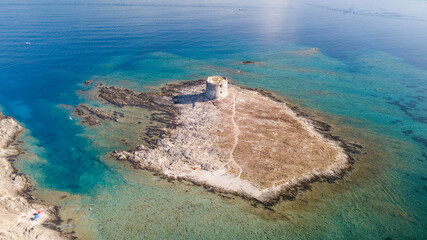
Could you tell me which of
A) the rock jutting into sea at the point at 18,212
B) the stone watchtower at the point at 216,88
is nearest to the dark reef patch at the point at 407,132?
the stone watchtower at the point at 216,88

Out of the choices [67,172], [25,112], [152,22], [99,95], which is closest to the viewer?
[67,172]

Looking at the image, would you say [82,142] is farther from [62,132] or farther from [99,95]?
[99,95]

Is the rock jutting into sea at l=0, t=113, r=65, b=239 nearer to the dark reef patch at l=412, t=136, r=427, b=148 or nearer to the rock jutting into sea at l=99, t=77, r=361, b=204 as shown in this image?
the rock jutting into sea at l=99, t=77, r=361, b=204

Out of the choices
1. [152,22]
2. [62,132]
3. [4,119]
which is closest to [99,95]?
[62,132]

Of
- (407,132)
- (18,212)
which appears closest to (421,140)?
(407,132)

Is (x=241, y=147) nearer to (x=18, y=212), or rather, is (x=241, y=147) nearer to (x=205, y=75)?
(x=18, y=212)

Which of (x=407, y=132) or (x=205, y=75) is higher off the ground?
(x=205, y=75)

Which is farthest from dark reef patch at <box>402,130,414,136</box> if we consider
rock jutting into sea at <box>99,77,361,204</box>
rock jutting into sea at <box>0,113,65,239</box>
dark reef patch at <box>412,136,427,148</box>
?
rock jutting into sea at <box>0,113,65,239</box>
